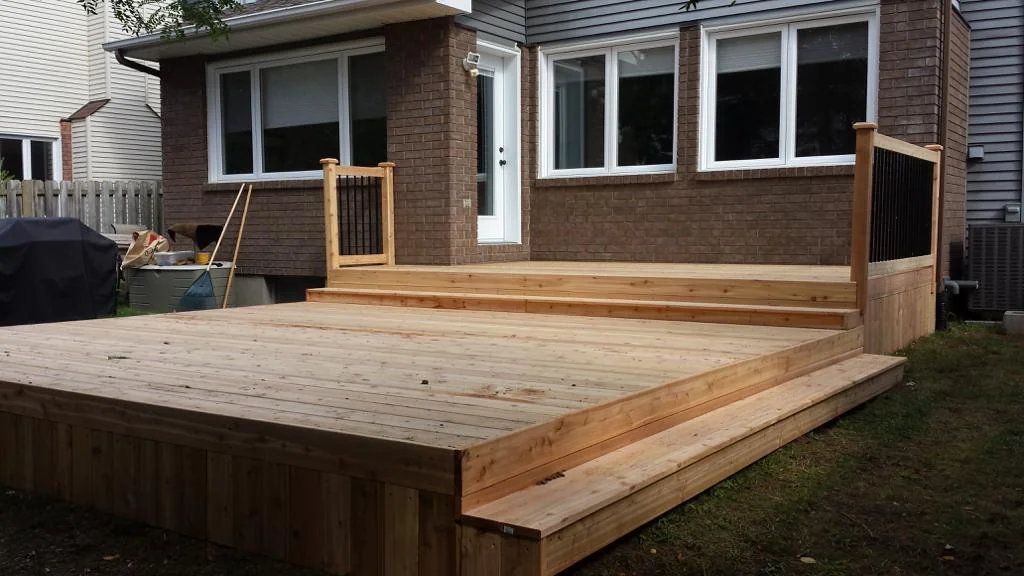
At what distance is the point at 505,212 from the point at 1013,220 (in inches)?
184

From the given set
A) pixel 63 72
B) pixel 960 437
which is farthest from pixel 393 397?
pixel 63 72

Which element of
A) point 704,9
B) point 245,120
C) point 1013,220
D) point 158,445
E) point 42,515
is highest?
point 704,9

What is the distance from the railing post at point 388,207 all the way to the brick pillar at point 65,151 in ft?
31.4

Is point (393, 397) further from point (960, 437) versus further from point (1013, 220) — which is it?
point (1013, 220)

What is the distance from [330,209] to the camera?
7719 mm

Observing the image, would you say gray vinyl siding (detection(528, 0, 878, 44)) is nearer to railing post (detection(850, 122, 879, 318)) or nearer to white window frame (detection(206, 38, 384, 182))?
white window frame (detection(206, 38, 384, 182))

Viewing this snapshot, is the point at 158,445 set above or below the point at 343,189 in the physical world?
below

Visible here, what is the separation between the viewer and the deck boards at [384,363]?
3.10 metres

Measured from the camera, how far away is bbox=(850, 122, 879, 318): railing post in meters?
5.52

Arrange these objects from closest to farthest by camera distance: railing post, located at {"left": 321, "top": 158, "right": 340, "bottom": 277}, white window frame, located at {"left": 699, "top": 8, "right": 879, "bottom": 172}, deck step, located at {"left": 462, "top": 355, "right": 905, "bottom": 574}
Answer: deck step, located at {"left": 462, "top": 355, "right": 905, "bottom": 574} < white window frame, located at {"left": 699, "top": 8, "right": 879, "bottom": 172} < railing post, located at {"left": 321, "top": 158, "right": 340, "bottom": 277}

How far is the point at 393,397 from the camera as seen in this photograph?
336cm

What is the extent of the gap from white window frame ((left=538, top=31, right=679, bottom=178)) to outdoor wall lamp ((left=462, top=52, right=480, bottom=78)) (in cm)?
104

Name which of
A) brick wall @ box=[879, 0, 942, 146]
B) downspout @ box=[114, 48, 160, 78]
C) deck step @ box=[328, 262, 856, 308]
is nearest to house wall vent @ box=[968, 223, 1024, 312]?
brick wall @ box=[879, 0, 942, 146]

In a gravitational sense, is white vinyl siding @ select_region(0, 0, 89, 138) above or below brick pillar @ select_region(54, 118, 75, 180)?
above
